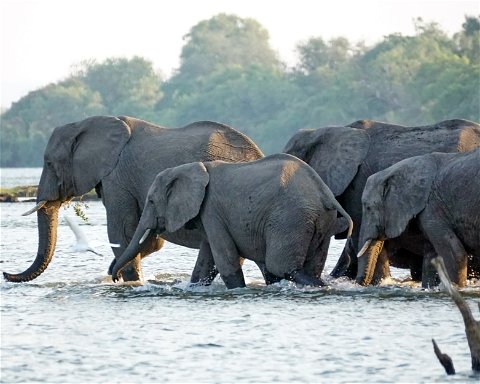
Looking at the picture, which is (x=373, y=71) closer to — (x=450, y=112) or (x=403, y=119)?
(x=403, y=119)

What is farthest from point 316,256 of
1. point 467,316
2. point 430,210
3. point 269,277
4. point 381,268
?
point 467,316

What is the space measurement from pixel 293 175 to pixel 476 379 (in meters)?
4.58

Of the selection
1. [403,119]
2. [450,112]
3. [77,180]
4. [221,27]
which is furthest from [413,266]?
[221,27]

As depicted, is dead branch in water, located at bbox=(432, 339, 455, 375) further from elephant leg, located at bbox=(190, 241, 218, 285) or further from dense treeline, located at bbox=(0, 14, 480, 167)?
dense treeline, located at bbox=(0, 14, 480, 167)

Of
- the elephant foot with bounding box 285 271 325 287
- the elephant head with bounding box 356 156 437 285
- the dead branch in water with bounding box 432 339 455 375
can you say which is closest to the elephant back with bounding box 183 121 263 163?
the elephant head with bounding box 356 156 437 285

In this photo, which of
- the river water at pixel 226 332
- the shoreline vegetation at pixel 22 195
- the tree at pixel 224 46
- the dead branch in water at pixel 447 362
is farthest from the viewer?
the tree at pixel 224 46

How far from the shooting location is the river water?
36.4 feet

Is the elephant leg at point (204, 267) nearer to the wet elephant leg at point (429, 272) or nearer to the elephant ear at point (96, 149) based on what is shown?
the elephant ear at point (96, 149)

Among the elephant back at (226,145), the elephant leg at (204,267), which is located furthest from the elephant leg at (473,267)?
the elephant back at (226,145)

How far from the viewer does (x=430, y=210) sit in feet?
47.3

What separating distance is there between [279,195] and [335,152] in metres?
2.01

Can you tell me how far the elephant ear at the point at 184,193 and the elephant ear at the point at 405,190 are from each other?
171 centimetres

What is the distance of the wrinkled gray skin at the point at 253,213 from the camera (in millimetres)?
14578

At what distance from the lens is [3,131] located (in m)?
111
